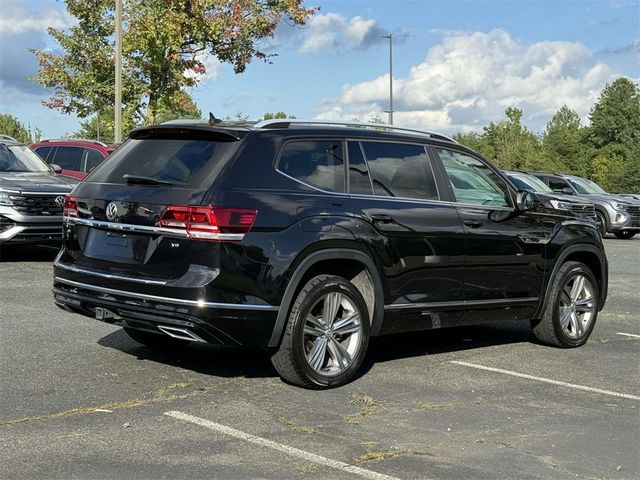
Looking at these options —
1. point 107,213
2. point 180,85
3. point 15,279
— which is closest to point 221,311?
point 107,213

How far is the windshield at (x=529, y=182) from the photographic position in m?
20.7

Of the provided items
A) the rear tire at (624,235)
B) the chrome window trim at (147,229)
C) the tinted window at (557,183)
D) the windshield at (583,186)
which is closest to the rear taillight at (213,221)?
A: the chrome window trim at (147,229)

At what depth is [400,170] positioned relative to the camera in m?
6.53

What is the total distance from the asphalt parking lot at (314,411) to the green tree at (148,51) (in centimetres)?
1668

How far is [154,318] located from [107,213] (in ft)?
2.81

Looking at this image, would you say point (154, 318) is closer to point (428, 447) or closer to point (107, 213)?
point (107, 213)

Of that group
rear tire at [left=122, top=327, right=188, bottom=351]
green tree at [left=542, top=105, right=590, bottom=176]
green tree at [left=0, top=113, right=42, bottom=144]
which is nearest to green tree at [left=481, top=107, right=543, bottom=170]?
green tree at [left=542, top=105, right=590, bottom=176]

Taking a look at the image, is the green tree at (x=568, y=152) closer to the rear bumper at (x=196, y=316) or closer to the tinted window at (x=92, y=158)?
the tinted window at (x=92, y=158)

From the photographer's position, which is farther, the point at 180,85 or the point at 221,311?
the point at 180,85

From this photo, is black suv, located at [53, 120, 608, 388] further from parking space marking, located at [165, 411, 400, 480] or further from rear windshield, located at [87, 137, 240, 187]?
parking space marking, located at [165, 411, 400, 480]

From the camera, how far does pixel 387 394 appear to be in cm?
584

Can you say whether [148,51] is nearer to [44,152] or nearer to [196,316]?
[44,152]

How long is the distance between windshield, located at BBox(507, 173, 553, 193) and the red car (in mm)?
9658

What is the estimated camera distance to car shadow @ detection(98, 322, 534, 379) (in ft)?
21.2
